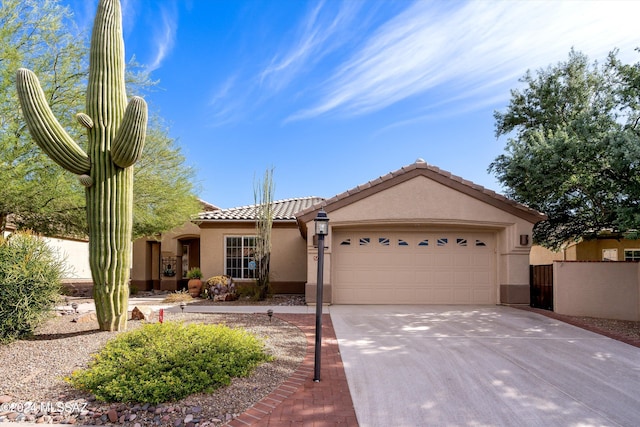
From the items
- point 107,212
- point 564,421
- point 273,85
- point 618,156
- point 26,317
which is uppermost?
point 273,85

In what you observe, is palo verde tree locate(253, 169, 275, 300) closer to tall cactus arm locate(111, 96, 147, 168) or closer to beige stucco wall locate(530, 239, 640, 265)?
tall cactus arm locate(111, 96, 147, 168)

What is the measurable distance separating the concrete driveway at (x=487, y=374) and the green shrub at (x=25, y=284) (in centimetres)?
563

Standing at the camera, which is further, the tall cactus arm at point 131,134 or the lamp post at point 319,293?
the tall cactus arm at point 131,134

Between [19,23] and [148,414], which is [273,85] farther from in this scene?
[148,414]

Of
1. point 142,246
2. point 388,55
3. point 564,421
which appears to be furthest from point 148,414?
point 142,246

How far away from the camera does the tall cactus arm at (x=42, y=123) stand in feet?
21.7

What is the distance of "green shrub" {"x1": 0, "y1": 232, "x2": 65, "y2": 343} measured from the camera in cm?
686

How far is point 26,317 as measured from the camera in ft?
23.0

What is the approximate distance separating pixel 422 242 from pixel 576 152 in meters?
4.77

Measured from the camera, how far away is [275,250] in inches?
639

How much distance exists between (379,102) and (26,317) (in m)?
10.8

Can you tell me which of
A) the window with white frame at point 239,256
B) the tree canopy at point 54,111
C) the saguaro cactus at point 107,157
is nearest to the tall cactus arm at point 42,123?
the saguaro cactus at point 107,157

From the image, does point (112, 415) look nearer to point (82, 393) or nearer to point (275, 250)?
point (82, 393)

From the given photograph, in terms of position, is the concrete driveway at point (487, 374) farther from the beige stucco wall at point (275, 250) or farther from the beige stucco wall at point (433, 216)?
the beige stucco wall at point (275, 250)
